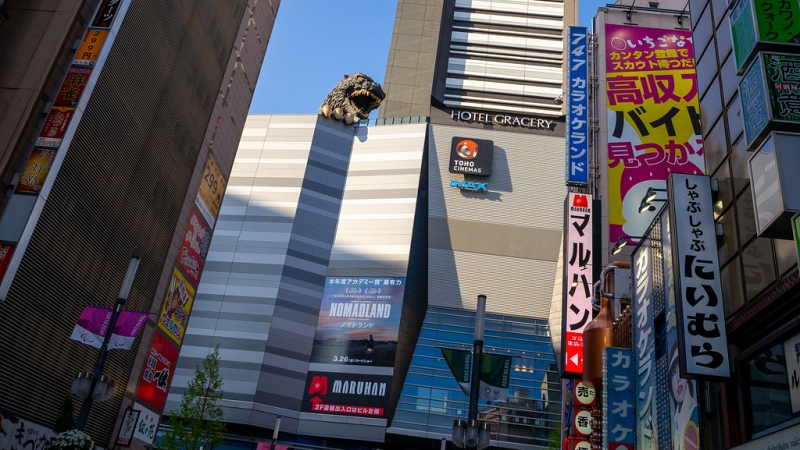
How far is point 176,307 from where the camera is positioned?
37.6 metres

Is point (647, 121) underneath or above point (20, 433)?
above

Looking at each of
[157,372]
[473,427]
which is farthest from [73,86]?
[473,427]

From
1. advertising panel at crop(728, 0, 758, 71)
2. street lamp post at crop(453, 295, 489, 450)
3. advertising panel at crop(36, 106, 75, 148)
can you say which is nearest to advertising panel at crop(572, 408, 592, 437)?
street lamp post at crop(453, 295, 489, 450)

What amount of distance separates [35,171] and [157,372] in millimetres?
14604

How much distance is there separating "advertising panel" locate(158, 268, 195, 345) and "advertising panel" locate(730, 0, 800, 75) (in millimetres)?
30605

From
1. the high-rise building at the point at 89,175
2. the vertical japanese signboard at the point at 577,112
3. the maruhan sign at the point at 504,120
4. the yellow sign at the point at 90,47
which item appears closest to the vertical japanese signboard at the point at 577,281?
the vertical japanese signboard at the point at 577,112

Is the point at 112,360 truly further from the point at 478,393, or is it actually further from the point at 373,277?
the point at 373,277

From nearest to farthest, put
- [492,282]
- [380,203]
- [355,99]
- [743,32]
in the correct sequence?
1. [743,32]
2. [492,282]
3. [380,203]
4. [355,99]

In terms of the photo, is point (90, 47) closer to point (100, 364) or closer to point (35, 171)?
point (35, 171)

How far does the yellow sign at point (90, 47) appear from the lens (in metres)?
27.7

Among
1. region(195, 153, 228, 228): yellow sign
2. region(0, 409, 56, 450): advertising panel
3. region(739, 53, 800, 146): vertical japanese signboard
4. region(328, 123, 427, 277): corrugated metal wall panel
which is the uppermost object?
region(328, 123, 427, 277): corrugated metal wall panel

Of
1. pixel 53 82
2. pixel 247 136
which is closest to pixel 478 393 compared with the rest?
pixel 53 82

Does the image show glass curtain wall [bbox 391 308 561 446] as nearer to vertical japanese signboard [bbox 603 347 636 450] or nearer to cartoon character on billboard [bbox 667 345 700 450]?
vertical japanese signboard [bbox 603 347 636 450]

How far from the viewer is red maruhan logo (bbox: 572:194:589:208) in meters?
33.1
